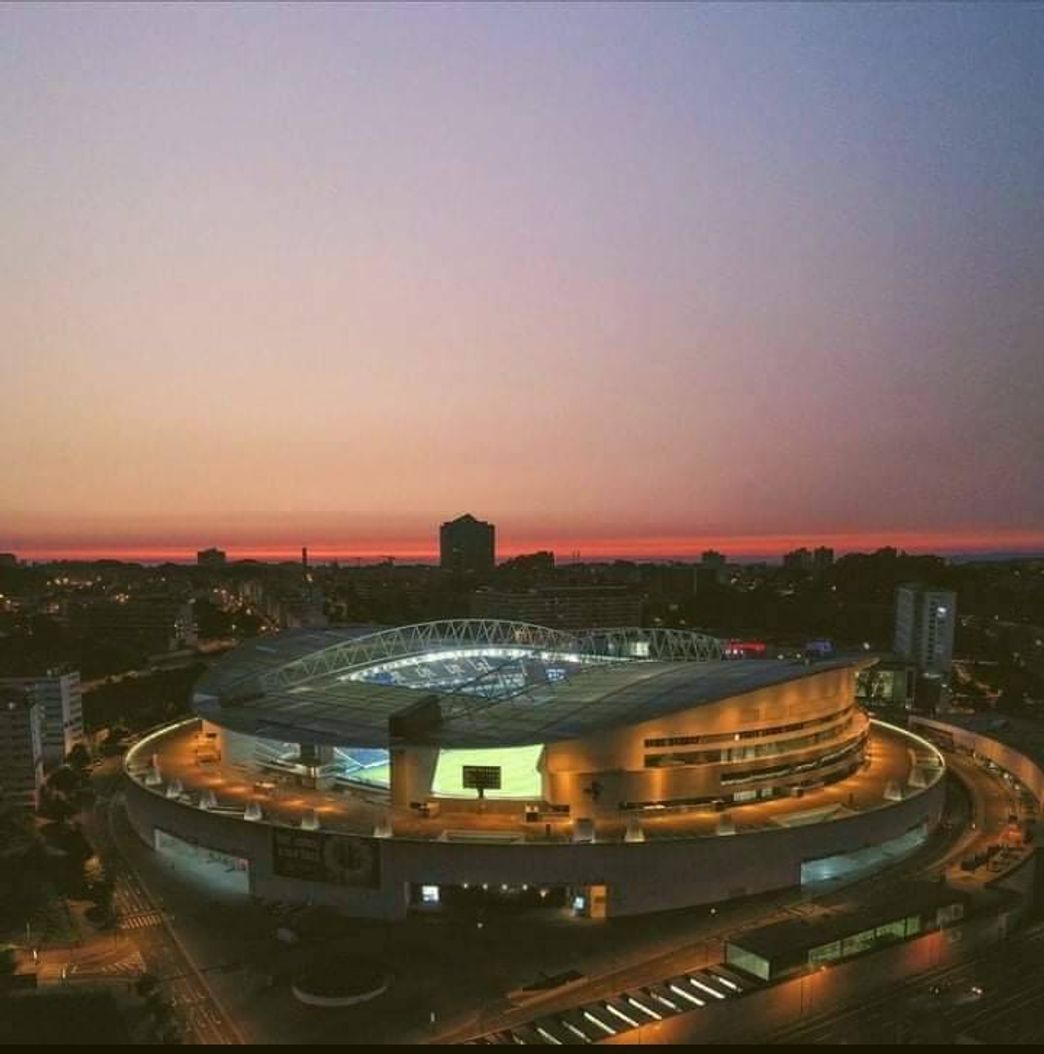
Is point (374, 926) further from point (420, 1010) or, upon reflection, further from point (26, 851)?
point (26, 851)

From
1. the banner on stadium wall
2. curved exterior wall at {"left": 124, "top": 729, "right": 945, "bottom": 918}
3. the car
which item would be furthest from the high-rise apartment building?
the car

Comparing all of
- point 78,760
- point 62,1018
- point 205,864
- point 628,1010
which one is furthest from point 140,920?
point 78,760

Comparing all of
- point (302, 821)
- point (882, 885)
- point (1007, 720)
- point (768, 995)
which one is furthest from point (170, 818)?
point (1007, 720)

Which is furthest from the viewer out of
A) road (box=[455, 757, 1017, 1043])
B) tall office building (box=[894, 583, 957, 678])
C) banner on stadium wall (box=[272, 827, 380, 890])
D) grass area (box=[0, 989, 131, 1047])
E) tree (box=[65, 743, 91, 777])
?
tall office building (box=[894, 583, 957, 678])

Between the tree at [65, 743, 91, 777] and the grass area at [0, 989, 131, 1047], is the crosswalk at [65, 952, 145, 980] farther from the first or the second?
the tree at [65, 743, 91, 777]

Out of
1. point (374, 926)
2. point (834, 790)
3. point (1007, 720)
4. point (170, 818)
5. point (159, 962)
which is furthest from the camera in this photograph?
point (1007, 720)

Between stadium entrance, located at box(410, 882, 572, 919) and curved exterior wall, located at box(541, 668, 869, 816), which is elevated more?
curved exterior wall, located at box(541, 668, 869, 816)
